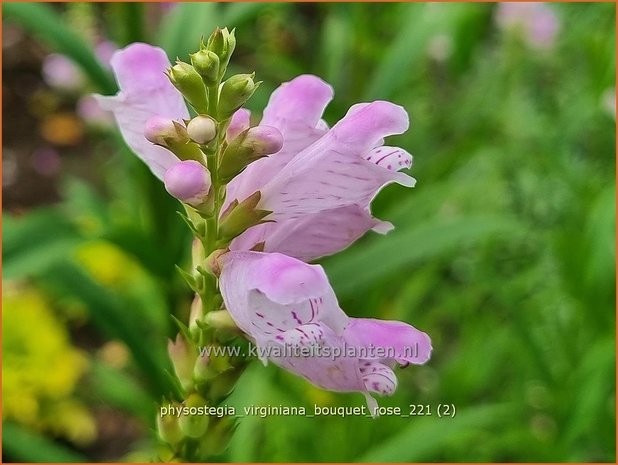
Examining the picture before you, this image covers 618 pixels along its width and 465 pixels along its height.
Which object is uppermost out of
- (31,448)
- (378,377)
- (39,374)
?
(378,377)

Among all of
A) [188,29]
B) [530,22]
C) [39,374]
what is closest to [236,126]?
[188,29]

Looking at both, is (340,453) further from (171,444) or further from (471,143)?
(171,444)

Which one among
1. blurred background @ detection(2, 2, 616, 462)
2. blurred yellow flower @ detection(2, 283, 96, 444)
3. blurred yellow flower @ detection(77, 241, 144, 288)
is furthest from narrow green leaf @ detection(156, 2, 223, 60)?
blurred yellow flower @ detection(77, 241, 144, 288)

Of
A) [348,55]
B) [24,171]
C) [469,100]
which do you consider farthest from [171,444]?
[24,171]

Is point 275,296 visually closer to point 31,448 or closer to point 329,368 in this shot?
point 329,368

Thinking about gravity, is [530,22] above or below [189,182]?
below

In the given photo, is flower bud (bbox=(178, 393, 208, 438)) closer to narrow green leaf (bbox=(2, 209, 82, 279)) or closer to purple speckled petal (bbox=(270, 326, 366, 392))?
purple speckled petal (bbox=(270, 326, 366, 392))
